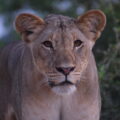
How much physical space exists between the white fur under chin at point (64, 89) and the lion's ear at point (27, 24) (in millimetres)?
441

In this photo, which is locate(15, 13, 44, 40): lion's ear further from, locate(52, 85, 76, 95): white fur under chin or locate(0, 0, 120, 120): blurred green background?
locate(0, 0, 120, 120): blurred green background

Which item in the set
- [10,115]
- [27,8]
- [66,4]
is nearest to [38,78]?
[10,115]

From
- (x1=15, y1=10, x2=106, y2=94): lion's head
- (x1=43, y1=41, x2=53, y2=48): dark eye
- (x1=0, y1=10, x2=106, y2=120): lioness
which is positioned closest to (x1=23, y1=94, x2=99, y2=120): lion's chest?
(x1=0, y1=10, x2=106, y2=120): lioness

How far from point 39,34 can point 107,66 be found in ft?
6.98

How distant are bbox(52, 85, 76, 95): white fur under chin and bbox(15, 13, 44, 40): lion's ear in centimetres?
44

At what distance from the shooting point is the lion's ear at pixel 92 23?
529cm

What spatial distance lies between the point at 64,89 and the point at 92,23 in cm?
54

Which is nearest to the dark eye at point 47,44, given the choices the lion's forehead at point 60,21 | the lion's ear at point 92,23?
the lion's forehead at point 60,21

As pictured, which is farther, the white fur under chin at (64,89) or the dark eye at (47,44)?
the dark eye at (47,44)

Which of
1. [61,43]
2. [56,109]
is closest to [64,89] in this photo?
[61,43]

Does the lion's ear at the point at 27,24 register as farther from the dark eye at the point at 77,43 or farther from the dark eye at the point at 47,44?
the dark eye at the point at 77,43

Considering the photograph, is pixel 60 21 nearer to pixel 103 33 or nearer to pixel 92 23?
pixel 92 23

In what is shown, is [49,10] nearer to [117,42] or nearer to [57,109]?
[117,42]

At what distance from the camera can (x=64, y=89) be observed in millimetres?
5047
